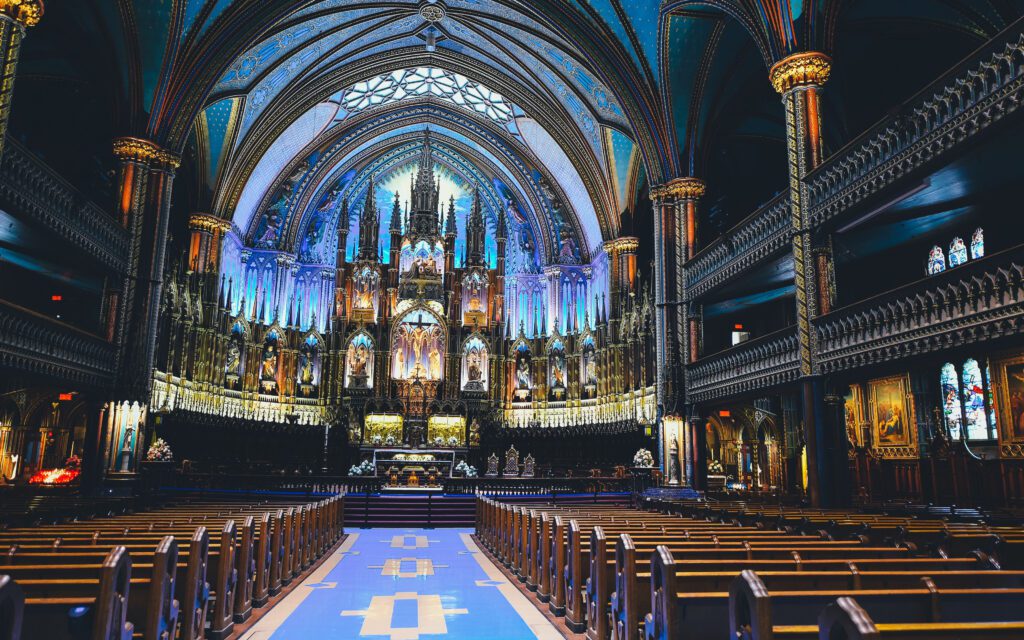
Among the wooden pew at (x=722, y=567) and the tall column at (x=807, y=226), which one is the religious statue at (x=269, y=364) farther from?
the wooden pew at (x=722, y=567)

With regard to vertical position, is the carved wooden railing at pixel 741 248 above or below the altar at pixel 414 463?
above

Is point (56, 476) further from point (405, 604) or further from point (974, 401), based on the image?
point (974, 401)

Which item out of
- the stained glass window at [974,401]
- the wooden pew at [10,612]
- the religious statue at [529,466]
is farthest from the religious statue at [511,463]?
the wooden pew at [10,612]

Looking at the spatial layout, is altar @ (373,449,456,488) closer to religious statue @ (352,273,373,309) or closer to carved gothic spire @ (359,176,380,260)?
religious statue @ (352,273,373,309)

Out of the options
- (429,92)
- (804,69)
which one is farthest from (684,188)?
(429,92)

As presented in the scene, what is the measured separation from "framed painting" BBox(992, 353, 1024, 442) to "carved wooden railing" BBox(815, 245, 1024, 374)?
5752 millimetres

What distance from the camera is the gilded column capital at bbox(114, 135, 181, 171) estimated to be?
63.3 feet

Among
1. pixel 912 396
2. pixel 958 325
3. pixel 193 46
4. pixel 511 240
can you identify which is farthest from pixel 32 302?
pixel 912 396

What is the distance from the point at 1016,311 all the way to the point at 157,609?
11.9 meters

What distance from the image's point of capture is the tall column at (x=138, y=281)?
18094 mm

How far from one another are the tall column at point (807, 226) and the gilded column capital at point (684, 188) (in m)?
6.22

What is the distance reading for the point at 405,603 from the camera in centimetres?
816

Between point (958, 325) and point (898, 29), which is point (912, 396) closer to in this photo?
point (958, 325)

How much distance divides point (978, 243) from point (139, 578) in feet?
64.2
